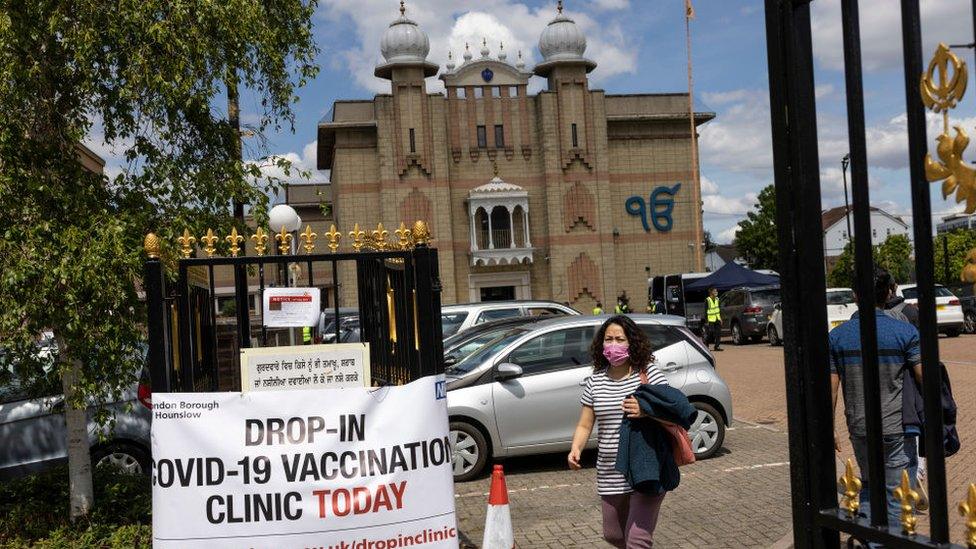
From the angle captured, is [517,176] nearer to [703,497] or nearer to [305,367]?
[703,497]

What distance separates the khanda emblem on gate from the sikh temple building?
4867cm

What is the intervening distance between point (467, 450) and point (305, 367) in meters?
4.96

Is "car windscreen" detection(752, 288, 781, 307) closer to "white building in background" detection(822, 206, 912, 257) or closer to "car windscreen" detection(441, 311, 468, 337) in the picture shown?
"car windscreen" detection(441, 311, 468, 337)

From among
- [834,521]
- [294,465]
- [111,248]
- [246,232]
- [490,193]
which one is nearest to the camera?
[834,521]

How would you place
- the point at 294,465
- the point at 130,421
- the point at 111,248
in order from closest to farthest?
the point at 294,465 → the point at 111,248 → the point at 130,421

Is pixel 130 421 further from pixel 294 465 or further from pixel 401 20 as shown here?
pixel 401 20

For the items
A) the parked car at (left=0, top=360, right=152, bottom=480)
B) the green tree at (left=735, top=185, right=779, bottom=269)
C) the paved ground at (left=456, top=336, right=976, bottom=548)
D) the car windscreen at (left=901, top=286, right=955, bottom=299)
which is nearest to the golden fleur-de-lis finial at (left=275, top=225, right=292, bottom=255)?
the paved ground at (left=456, top=336, right=976, bottom=548)

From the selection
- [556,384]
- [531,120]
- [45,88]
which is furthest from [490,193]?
[45,88]

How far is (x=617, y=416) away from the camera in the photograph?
560 cm

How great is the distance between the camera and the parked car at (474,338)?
1303 centimetres

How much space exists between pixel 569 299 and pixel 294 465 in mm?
47470

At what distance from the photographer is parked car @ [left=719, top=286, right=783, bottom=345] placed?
1185 inches

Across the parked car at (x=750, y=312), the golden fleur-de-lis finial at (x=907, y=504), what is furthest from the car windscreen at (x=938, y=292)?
the golden fleur-de-lis finial at (x=907, y=504)

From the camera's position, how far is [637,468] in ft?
17.6
